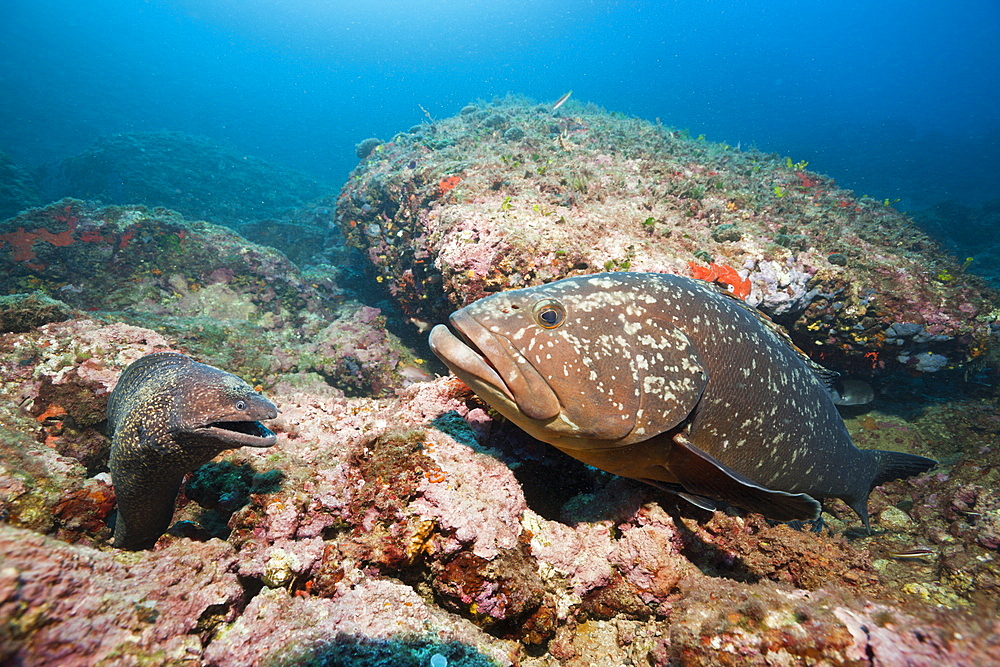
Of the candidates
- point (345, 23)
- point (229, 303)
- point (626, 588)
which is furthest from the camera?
point (345, 23)

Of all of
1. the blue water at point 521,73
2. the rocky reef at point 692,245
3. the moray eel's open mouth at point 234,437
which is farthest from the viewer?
the blue water at point 521,73

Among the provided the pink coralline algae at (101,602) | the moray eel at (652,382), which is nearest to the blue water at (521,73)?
the moray eel at (652,382)

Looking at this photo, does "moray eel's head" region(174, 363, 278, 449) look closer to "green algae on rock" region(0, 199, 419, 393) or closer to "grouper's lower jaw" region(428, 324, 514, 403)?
"grouper's lower jaw" region(428, 324, 514, 403)

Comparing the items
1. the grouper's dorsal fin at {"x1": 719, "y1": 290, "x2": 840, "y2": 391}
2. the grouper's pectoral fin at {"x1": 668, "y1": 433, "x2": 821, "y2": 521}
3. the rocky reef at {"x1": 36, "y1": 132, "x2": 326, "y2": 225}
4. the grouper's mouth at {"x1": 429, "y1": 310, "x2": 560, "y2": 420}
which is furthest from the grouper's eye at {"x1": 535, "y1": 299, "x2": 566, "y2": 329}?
the rocky reef at {"x1": 36, "y1": 132, "x2": 326, "y2": 225}

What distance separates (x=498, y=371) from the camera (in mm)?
2268

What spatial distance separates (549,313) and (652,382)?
31.5 inches

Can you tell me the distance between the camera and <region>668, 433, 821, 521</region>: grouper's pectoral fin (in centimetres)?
205

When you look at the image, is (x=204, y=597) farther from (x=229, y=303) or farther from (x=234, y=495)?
(x=229, y=303)

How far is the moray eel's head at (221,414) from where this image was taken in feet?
8.88

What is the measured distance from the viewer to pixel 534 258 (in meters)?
4.75

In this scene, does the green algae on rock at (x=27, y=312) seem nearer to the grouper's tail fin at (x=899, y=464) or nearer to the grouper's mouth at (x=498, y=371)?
the grouper's mouth at (x=498, y=371)

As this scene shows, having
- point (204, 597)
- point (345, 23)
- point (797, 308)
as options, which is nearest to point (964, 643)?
point (204, 597)

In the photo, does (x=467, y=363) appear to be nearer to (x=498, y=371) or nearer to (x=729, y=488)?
(x=498, y=371)

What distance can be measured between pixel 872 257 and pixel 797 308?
2.29 metres
